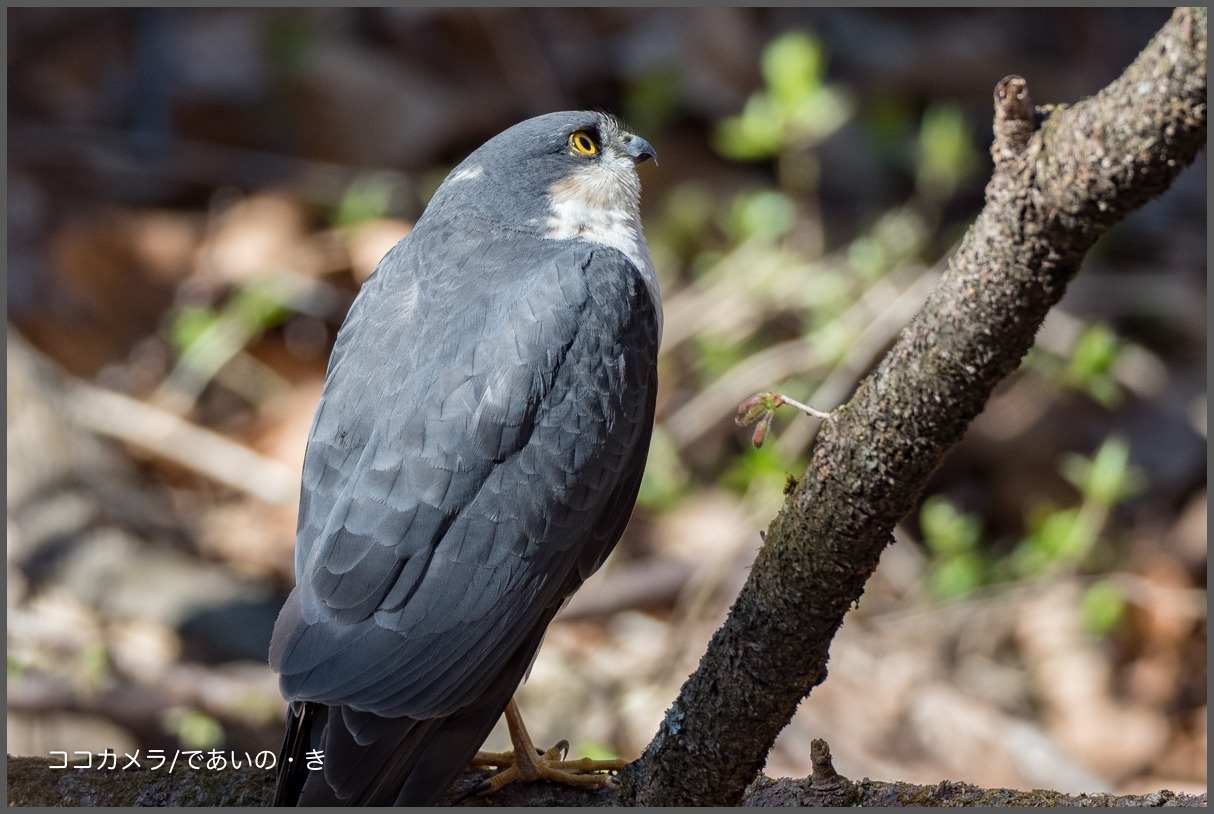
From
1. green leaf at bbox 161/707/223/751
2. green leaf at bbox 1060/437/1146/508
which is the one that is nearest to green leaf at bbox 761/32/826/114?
green leaf at bbox 1060/437/1146/508

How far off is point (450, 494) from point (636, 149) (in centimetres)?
188

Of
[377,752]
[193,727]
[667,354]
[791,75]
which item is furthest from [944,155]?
[377,752]

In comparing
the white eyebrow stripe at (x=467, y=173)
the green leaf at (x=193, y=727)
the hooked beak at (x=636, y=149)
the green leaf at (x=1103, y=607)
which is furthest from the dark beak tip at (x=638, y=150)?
the green leaf at (x=1103, y=607)

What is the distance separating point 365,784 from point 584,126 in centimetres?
256

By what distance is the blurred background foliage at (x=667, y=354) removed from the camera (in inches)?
235

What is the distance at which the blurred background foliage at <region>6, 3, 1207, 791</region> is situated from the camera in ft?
19.6

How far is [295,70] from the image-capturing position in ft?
28.8

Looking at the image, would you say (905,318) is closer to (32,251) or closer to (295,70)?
(295,70)

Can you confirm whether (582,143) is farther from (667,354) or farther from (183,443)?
(183,443)

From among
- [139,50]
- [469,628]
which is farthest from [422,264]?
[139,50]

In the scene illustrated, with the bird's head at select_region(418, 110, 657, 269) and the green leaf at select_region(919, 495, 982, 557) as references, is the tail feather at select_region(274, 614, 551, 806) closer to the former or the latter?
the bird's head at select_region(418, 110, 657, 269)

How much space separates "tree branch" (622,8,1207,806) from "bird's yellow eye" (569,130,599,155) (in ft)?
7.06

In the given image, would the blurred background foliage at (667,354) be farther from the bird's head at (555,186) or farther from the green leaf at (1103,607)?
the bird's head at (555,186)

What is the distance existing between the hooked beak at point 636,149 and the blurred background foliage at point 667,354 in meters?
1.29
